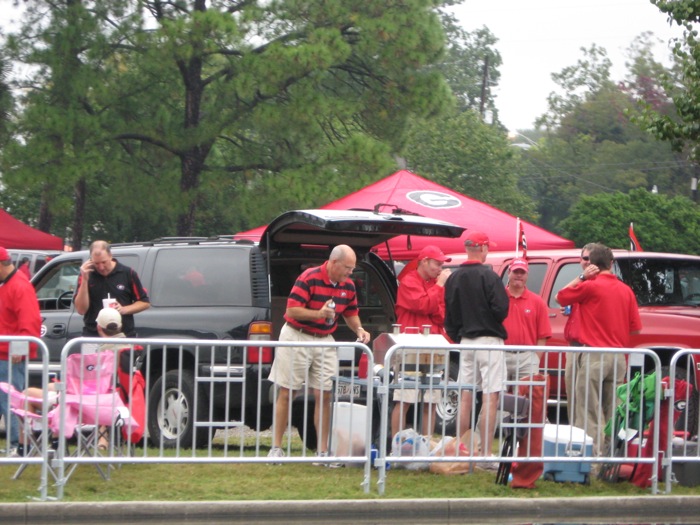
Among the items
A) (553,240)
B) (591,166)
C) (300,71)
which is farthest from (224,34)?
(591,166)

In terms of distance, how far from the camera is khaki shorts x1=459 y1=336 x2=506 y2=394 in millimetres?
8641

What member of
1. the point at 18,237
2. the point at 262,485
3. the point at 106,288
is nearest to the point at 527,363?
the point at 262,485

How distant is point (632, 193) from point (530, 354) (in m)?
29.3

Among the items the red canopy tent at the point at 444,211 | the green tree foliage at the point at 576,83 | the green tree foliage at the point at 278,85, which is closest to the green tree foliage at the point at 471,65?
the green tree foliage at the point at 576,83

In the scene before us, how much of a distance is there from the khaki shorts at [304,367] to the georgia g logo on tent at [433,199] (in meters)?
7.75

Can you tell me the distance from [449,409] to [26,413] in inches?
162

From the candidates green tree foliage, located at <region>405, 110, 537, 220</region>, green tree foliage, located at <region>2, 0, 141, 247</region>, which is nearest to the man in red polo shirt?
green tree foliage, located at <region>2, 0, 141, 247</region>

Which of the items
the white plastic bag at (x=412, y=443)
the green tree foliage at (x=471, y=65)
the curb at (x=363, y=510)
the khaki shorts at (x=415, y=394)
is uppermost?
the green tree foliage at (x=471, y=65)

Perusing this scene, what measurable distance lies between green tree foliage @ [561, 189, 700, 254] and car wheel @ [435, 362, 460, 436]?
81.6 ft

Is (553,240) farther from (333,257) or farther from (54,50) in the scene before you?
(54,50)

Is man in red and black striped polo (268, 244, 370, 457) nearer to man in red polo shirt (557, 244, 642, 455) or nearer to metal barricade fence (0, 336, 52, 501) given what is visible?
metal barricade fence (0, 336, 52, 501)

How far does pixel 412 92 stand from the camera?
27.4 m

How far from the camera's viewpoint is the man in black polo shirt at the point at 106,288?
10070 mm

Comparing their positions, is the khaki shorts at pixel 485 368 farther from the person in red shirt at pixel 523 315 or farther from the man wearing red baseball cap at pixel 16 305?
the man wearing red baseball cap at pixel 16 305
